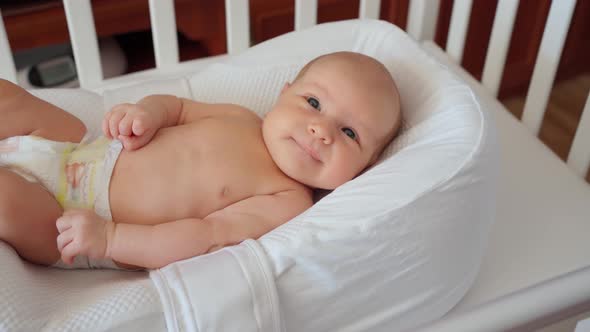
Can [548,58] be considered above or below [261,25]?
above

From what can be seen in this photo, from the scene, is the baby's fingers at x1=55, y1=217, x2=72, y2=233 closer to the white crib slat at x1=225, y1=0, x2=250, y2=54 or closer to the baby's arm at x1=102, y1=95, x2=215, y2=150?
the baby's arm at x1=102, y1=95, x2=215, y2=150

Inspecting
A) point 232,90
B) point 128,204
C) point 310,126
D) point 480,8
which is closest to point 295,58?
point 232,90

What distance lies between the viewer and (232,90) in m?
0.96

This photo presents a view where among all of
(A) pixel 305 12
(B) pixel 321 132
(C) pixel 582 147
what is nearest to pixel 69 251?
(B) pixel 321 132

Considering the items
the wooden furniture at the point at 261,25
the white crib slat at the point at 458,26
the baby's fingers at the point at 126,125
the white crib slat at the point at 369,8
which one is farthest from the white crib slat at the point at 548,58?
the wooden furniture at the point at 261,25

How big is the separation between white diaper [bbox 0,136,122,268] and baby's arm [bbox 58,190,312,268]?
5cm

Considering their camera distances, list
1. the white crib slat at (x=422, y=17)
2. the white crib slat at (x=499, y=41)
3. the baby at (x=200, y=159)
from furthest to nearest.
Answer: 1. the white crib slat at (x=422, y=17)
2. the white crib slat at (x=499, y=41)
3. the baby at (x=200, y=159)

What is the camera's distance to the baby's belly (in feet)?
2.49

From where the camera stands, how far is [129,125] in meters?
0.78

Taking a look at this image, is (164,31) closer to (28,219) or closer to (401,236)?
(28,219)

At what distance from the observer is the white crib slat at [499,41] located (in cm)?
100

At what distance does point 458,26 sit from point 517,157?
27 centimetres

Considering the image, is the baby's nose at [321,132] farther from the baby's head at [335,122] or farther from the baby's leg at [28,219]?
the baby's leg at [28,219]

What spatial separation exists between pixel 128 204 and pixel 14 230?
139 mm
